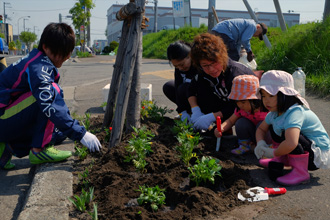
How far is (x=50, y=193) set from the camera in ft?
8.27

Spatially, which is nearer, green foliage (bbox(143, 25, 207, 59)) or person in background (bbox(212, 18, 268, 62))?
person in background (bbox(212, 18, 268, 62))

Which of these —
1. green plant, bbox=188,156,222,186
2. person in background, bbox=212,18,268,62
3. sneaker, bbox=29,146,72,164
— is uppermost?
person in background, bbox=212,18,268,62

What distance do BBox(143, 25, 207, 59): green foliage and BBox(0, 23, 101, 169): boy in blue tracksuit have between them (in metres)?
17.8

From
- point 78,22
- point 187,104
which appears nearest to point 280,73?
point 187,104

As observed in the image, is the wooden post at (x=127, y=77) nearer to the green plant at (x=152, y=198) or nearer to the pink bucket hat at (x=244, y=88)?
the pink bucket hat at (x=244, y=88)

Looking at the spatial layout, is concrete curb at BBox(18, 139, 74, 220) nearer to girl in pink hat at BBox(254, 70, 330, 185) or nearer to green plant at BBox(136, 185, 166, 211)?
green plant at BBox(136, 185, 166, 211)

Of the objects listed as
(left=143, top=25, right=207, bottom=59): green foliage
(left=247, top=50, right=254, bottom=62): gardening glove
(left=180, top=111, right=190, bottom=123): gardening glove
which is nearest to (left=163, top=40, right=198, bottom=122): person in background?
(left=180, top=111, right=190, bottom=123): gardening glove

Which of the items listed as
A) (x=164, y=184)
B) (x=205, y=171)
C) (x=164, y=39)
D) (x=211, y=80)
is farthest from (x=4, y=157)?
(x=164, y=39)

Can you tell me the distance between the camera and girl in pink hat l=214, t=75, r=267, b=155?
10.3ft

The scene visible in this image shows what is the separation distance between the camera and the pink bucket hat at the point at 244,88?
313 centimetres

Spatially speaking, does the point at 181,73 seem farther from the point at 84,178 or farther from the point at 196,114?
the point at 84,178

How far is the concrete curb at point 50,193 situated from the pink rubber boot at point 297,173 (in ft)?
5.33

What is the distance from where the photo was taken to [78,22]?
3164cm

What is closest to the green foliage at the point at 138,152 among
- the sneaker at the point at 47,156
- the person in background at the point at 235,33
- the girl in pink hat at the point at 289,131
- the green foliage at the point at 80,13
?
the sneaker at the point at 47,156
